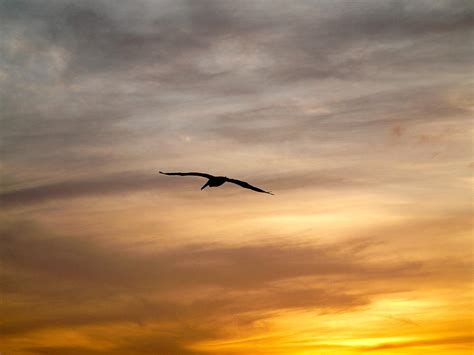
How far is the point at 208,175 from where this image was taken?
7667 inches

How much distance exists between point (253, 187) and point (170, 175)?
845cm

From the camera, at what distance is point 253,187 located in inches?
7623

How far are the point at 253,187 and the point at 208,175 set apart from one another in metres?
4.80

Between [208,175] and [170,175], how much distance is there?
449 centimetres
